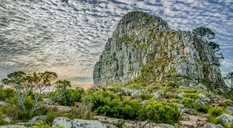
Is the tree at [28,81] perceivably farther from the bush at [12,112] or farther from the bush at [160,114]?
the bush at [160,114]

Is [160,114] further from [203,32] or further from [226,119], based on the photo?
[203,32]

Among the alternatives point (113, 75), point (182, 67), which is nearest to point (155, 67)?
point (182, 67)

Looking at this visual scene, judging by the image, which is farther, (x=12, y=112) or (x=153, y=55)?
(x=153, y=55)

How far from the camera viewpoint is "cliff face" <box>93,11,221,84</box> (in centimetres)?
6294

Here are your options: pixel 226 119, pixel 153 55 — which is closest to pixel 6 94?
pixel 226 119

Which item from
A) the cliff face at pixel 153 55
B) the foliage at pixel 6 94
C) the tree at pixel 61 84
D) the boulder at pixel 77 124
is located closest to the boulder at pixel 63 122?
the boulder at pixel 77 124

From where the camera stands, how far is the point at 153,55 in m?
82.1

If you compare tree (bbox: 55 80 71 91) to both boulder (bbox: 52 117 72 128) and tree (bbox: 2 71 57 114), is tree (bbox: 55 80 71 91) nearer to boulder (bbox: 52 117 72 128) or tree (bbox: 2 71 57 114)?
tree (bbox: 2 71 57 114)

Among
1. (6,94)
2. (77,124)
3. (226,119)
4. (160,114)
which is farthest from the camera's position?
(6,94)

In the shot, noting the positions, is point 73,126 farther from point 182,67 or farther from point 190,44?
point 190,44

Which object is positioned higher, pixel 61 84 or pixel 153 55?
pixel 153 55

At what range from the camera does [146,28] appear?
101 meters

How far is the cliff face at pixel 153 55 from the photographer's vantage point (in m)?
62.9

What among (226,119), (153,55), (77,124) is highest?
(153,55)
